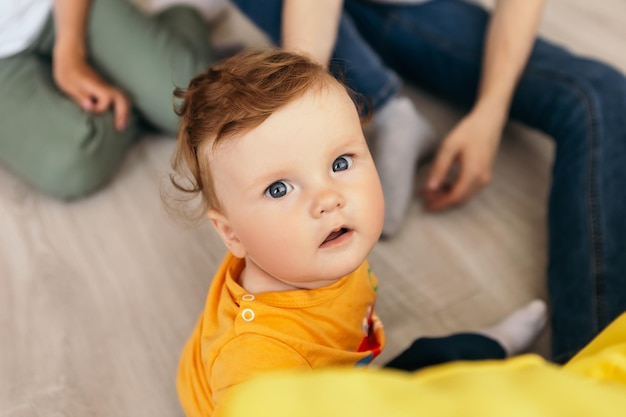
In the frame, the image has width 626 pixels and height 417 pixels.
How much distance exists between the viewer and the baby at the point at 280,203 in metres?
0.58

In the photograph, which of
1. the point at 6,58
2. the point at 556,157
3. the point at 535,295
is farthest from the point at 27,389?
the point at 556,157

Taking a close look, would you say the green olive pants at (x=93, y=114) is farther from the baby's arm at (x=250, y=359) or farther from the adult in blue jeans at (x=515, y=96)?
the baby's arm at (x=250, y=359)

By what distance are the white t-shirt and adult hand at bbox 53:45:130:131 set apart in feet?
0.23

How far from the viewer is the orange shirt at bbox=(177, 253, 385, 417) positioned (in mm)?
607

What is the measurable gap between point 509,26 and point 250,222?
65cm

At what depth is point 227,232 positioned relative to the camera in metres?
0.65

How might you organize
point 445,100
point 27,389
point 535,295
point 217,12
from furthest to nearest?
point 217,12, point 445,100, point 535,295, point 27,389

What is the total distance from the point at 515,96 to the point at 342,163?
0.58 m

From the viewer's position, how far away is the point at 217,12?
1.42m

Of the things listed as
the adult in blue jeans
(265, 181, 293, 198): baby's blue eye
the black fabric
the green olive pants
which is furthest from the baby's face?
the green olive pants

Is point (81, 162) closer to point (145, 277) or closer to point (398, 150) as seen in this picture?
point (145, 277)

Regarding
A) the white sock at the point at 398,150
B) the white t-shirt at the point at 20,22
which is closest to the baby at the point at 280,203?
the white sock at the point at 398,150

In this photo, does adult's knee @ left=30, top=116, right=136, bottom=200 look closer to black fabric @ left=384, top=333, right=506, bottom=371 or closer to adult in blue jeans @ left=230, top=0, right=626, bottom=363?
adult in blue jeans @ left=230, top=0, right=626, bottom=363

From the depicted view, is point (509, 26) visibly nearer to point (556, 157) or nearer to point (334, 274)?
point (556, 157)
